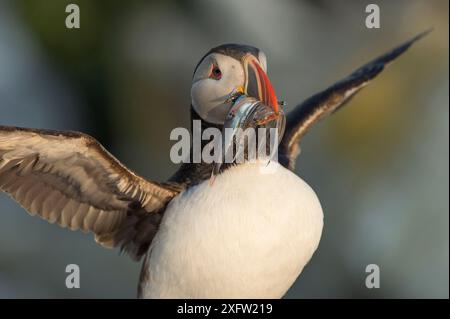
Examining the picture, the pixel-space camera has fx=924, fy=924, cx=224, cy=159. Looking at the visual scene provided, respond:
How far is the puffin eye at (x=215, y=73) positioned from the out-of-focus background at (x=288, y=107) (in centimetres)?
432

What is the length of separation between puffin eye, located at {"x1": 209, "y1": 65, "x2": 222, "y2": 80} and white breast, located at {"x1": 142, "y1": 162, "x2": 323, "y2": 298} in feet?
1.42

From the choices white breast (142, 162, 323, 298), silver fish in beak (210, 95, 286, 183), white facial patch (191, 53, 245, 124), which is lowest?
white breast (142, 162, 323, 298)

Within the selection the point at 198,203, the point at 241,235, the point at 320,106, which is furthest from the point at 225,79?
the point at 320,106

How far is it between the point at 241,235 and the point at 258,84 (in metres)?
0.67

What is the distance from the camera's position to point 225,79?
167 inches

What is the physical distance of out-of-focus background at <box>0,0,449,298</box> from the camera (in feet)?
29.1

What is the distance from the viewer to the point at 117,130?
884cm

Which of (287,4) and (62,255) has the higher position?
(287,4)

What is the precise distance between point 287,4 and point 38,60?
8.47 ft

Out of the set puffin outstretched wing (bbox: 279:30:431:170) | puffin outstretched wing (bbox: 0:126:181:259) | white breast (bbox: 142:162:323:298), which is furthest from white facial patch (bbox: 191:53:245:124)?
puffin outstretched wing (bbox: 279:30:431:170)

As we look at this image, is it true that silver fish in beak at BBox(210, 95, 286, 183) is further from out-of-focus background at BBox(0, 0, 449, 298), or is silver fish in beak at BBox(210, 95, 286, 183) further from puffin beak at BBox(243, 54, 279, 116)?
out-of-focus background at BBox(0, 0, 449, 298)

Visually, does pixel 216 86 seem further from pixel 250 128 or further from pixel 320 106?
pixel 320 106

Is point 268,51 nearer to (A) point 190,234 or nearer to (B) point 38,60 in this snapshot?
(B) point 38,60
